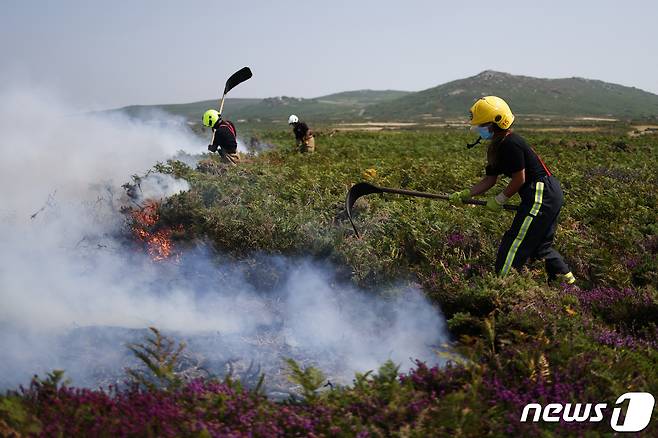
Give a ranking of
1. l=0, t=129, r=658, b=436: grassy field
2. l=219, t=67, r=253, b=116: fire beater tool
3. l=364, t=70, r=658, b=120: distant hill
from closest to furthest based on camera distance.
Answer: l=0, t=129, r=658, b=436: grassy field → l=219, t=67, r=253, b=116: fire beater tool → l=364, t=70, r=658, b=120: distant hill

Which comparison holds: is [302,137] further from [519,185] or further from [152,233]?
[519,185]

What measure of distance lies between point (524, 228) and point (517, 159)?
2.23 feet

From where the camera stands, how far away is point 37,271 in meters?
6.67

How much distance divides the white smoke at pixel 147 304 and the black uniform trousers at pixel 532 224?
0.96 metres

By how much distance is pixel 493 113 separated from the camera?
195 inches

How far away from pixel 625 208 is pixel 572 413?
570cm

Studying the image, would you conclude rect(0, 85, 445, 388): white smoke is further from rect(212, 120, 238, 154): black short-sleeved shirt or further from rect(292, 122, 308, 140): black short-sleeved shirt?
rect(292, 122, 308, 140): black short-sleeved shirt

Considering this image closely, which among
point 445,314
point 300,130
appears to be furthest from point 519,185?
point 300,130

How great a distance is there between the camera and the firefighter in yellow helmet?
196 inches

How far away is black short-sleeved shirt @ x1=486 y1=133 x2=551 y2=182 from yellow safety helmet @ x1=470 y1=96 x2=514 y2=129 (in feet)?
0.50

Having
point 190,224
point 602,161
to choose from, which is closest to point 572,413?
point 190,224

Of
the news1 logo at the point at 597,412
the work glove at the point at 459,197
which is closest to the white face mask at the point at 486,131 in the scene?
the work glove at the point at 459,197

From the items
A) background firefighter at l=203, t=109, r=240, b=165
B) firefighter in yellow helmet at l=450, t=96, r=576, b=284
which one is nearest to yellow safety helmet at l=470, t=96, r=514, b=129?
firefighter in yellow helmet at l=450, t=96, r=576, b=284

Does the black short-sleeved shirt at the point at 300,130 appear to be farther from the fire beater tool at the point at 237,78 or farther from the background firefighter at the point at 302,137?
the fire beater tool at the point at 237,78
